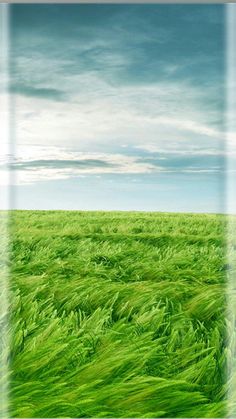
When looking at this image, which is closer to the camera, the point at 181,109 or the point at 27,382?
the point at 27,382

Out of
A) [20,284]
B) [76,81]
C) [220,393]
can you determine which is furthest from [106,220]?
[220,393]

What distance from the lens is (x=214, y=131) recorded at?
2.77m

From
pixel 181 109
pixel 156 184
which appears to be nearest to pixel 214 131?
pixel 181 109

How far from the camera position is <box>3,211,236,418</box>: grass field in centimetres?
259

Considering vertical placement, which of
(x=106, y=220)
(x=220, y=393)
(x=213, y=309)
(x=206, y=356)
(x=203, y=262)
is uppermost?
(x=106, y=220)

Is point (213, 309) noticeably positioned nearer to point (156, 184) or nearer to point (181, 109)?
point (156, 184)

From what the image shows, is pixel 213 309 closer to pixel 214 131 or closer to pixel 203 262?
pixel 203 262

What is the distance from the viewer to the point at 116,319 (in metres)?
2.68

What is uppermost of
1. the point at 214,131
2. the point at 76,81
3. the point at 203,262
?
the point at 76,81

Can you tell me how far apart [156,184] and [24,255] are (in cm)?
74

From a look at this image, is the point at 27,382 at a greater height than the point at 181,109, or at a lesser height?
lesser

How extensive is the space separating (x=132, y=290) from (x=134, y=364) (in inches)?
13.8

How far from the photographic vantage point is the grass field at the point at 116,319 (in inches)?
102

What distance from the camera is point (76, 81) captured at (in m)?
2.80
